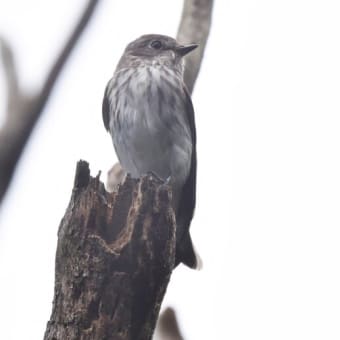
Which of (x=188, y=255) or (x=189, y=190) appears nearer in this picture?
(x=188, y=255)

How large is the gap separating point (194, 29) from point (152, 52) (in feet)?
7.53

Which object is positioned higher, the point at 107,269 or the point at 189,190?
the point at 189,190

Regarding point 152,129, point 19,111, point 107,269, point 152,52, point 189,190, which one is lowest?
point 107,269

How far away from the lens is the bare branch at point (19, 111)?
891 millimetres

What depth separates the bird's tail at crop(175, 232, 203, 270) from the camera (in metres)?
4.68

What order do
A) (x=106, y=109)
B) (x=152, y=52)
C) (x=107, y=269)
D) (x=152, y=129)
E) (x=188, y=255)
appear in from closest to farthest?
(x=107, y=269) → (x=188, y=255) → (x=152, y=129) → (x=106, y=109) → (x=152, y=52)

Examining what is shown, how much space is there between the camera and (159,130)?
4973 mm

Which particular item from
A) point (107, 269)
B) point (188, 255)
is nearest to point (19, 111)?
point (107, 269)

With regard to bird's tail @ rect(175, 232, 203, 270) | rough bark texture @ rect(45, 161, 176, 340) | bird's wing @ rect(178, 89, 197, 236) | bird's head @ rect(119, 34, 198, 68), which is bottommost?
rough bark texture @ rect(45, 161, 176, 340)

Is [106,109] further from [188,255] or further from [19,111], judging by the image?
[19,111]

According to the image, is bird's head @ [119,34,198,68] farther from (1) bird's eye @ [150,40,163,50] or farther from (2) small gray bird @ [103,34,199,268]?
(2) small gray bird @ [103,34,199,268]

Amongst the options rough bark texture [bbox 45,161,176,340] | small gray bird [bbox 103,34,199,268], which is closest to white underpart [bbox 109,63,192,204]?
small gray bird [bbox 103,34,199,268]

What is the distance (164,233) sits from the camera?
8.14 ft

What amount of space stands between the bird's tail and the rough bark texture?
211 centimetres
